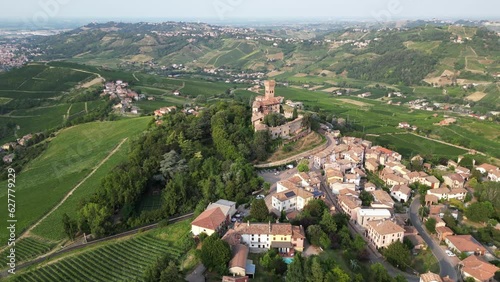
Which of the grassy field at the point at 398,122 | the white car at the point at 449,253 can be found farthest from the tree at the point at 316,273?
the grassy field at the point at 398,122

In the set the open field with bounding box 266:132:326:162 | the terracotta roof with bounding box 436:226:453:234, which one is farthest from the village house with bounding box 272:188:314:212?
the terracotta roof with bounding box 436:226:453:234

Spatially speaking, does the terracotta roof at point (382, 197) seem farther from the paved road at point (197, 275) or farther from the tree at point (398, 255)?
the paved road at point (197, 275)

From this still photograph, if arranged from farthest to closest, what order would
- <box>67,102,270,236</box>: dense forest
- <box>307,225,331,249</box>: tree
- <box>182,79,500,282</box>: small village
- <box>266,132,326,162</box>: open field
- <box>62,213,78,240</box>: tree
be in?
<box>266,132,326,162</box>: open field < <box>67,102,270,236</box>: dense forest < <box>62,213,78,240</box>: tree < <box>182,79,500,282</box>: small village < <box>307,225,331,249</box>: tree

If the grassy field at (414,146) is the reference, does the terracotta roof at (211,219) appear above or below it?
above

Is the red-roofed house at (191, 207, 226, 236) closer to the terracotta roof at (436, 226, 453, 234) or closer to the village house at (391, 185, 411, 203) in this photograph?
the terracotta roof at (436, 226, 453, 234)

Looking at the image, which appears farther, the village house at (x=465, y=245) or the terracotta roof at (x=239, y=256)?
the village house at (x=465, y=245)

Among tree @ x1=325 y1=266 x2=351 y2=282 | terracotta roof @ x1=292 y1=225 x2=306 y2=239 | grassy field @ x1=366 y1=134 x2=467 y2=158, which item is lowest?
grassy field @ x1=366 y1=134 x2=467 y2=158

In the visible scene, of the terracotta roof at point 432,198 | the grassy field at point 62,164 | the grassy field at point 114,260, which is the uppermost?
the grassy field at point 114,260
